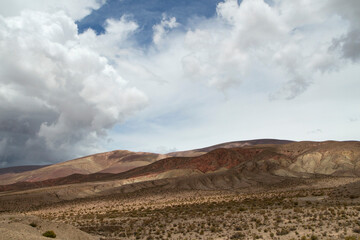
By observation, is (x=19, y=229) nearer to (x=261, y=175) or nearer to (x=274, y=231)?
(x=274, y=231)

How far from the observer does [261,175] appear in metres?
104

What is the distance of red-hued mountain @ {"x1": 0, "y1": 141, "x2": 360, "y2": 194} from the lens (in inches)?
4097

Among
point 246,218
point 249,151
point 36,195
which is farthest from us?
point 249,151

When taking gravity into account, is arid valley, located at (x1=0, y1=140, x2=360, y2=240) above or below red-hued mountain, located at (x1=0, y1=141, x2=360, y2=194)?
below

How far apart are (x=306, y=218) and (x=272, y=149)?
108674mm

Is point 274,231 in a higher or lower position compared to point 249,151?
lower

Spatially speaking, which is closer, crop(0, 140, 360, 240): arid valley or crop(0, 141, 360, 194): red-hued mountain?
crop(0, 140, 360, 240): arid valley

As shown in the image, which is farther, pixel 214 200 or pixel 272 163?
pixel 272 163

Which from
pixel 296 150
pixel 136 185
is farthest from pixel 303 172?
pixel 136 185

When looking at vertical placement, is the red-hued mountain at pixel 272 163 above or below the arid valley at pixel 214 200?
above

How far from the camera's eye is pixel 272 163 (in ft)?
378

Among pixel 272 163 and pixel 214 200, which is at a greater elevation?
pixel 272 163

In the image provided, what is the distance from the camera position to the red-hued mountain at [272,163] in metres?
104

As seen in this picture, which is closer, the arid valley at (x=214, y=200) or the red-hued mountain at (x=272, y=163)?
the arid valley at (x=214, y=200)
